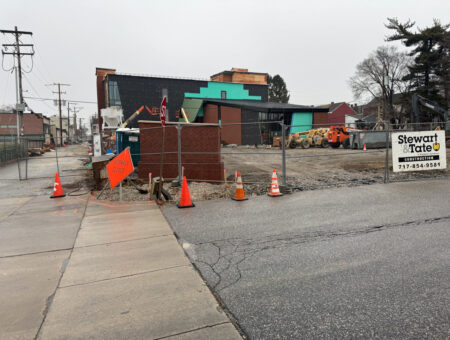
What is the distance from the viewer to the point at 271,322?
111 inches

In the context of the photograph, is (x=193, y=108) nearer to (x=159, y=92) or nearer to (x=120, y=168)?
(x=159, y=92)

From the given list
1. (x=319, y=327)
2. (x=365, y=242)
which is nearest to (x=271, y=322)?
(x=319, y=327)

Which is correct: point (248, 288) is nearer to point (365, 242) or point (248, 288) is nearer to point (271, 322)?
point (271, 322)

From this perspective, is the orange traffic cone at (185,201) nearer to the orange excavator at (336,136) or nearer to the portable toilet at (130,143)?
the portable toilet at (130,143)

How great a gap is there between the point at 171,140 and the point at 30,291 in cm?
757

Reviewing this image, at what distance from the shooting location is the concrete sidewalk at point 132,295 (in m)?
2.78

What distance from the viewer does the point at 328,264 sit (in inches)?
160

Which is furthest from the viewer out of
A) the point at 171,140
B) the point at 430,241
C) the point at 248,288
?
the point at 171,140

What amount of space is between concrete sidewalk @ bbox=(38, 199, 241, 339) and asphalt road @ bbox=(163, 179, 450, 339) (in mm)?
254

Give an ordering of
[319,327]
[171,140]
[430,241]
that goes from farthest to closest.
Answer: [171,140]
[430,241]
[319,327]

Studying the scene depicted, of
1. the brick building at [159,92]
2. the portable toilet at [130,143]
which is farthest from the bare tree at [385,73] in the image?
the portable toilet at [130,143]

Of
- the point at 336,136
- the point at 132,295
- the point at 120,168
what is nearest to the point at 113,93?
the point at 336,136

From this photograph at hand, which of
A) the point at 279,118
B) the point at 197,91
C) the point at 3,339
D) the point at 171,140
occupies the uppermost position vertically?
the point at 197,91

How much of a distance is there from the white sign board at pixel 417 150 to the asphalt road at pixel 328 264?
277cm
